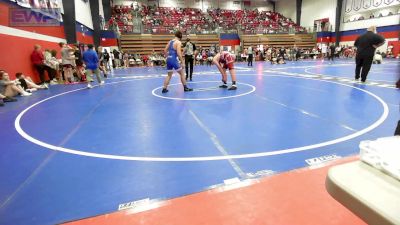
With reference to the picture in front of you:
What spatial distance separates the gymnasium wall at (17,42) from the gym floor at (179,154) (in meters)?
3.61

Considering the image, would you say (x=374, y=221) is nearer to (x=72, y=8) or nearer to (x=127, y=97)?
(x=127, y=97)

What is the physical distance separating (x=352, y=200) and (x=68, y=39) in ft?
55.1

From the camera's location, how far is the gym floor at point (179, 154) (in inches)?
80.4

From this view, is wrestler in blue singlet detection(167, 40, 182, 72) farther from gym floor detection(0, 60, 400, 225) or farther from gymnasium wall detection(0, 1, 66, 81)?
gymnasium wall detection(0, 1, 66, 81)

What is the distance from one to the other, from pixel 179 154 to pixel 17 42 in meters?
9.54

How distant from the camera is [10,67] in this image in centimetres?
876

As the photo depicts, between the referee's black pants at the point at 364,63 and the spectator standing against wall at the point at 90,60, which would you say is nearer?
the referee's black pants at the point at 364,63

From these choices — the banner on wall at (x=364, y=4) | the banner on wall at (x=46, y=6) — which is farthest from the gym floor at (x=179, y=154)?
the banner on wall at (x=364, y=4)

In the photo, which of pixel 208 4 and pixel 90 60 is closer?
pixel 90 60

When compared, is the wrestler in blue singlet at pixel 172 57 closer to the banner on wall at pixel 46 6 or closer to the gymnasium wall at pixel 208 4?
the banner on wall at pixel 46 6

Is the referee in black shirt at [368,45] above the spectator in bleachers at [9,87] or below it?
above

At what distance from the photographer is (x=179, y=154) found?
3137mm

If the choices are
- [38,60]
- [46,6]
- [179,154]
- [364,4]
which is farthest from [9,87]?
[364,4]

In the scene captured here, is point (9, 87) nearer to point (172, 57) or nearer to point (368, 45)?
point (172, 57)
